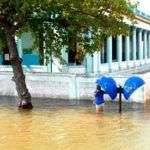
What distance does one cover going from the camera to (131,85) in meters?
22.1

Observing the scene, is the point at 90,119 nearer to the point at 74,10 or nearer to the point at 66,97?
the point at 74,10

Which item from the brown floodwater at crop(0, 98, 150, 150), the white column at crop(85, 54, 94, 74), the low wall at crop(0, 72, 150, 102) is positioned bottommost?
the brown floodwater at crop(0, 98, 150, 150)

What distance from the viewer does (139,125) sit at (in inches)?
706

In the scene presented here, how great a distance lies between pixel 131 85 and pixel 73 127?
5099 millimetres

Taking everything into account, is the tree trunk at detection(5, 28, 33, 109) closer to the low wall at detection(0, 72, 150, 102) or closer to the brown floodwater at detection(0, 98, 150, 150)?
the brown floodwater at detection(0, 98, 150, 150)

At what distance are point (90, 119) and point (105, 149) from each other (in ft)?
17.2

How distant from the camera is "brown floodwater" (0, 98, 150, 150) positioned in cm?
1487

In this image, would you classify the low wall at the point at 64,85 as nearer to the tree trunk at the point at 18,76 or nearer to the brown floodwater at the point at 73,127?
the brown floodwater at the point at 73,127

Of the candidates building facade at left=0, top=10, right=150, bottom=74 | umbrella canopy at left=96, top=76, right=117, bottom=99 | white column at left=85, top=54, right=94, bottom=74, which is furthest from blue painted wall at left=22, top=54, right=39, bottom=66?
umbrella canopy at left=96, top=76, right=117, bottom=99

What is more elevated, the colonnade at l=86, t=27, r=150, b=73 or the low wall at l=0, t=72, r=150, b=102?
the colonnade at l=86, t=27, r=150, b=73

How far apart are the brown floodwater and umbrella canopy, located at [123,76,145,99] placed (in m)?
0.61

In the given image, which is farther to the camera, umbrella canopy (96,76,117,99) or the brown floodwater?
umbrella canopy (96,76,117,99)

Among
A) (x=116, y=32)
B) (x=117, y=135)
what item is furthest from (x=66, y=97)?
(x=117, y=135)

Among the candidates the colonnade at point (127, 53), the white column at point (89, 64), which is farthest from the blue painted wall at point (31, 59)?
the colonnade at point (127, 53)
